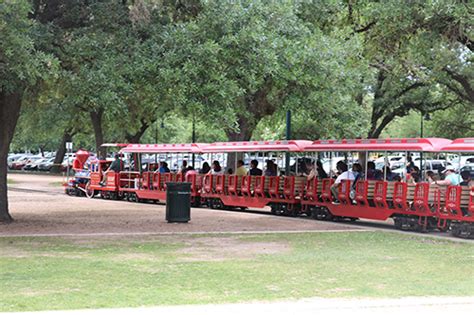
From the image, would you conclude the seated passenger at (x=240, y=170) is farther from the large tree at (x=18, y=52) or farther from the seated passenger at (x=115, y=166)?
the large tree at (x=18, y=52)

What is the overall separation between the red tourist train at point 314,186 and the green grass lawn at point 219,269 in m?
1.91

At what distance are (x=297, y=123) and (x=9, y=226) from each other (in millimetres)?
25522

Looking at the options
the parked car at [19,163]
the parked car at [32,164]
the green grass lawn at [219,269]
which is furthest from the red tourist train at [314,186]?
the parked car at [19,163]

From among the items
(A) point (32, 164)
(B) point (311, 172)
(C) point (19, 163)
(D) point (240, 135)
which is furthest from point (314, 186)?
(C) point (19, 163)

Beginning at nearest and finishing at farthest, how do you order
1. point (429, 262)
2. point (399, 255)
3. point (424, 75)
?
point (429, 262), point (399, 255), point (424, 75)

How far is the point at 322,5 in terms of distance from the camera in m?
25.6

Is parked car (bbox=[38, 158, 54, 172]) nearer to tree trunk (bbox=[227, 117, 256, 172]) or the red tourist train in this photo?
the red tourist train

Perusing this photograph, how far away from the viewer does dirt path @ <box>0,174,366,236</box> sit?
806 inches

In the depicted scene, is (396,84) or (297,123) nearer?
(396,84)

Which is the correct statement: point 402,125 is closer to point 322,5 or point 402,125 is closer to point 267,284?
point 322,5

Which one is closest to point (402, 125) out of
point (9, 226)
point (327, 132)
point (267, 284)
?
point (327, 132)

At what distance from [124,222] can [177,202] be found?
1.72 meters

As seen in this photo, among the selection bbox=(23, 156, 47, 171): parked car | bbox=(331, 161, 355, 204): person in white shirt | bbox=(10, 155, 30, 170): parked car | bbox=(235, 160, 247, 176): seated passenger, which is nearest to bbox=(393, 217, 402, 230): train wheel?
bbox=(331, 161, 355, 204): person in white shirt

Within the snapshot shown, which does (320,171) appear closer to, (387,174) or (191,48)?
(387,174)
